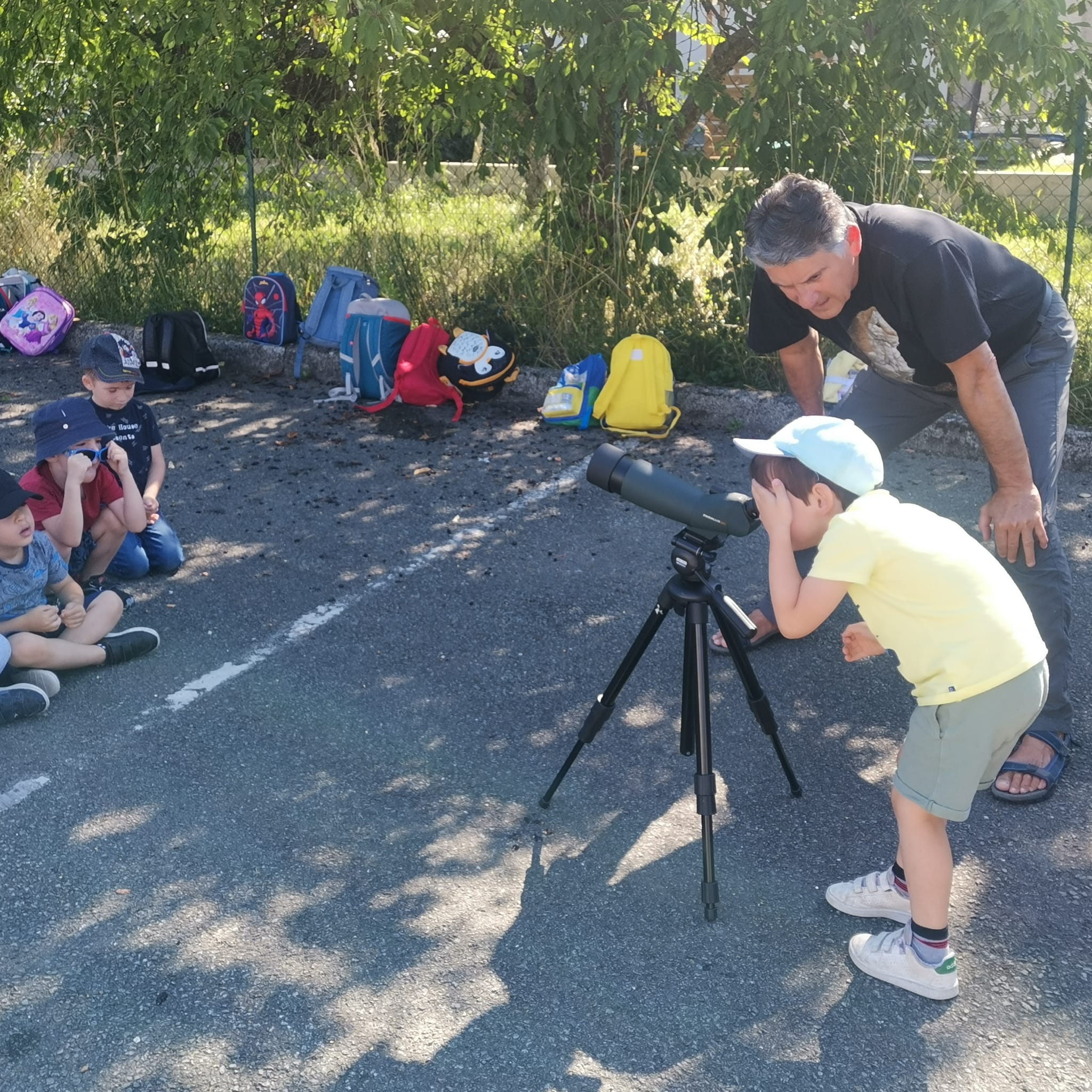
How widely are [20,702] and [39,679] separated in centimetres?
17

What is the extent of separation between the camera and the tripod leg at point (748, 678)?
295 cm

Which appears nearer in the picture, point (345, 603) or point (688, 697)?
point (688, 697)

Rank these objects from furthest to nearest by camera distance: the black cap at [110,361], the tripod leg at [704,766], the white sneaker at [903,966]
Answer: the black cap at [110,361] → the tripod leg at [704,766] → the white sneaker at [903,966]

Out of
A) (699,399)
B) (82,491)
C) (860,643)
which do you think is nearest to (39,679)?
(82,491)

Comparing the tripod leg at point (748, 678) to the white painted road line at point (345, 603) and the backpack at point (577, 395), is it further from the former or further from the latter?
the backpack at point (577, 395)

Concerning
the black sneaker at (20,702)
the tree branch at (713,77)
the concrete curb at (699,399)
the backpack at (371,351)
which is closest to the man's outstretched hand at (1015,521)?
the concrete curb at (699,399)

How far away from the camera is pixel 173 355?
8.02 meters

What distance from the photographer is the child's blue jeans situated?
16.2 feet

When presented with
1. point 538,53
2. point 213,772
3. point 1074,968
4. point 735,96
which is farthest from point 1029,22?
point 213,772

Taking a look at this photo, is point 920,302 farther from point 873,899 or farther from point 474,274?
point 474,274

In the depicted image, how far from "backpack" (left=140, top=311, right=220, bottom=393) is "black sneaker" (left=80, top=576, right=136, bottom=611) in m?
3.35

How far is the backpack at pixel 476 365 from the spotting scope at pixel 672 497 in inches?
177

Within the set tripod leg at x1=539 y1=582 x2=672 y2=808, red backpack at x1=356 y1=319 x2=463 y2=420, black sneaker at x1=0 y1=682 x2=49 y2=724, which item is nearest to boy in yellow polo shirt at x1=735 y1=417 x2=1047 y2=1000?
Result: tripod leg at x1=539 y1=582 x2=672 y2=808

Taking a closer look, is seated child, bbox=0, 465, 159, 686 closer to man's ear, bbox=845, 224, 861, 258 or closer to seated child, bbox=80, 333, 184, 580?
seated child, bbox=80, 333, 184, 580
